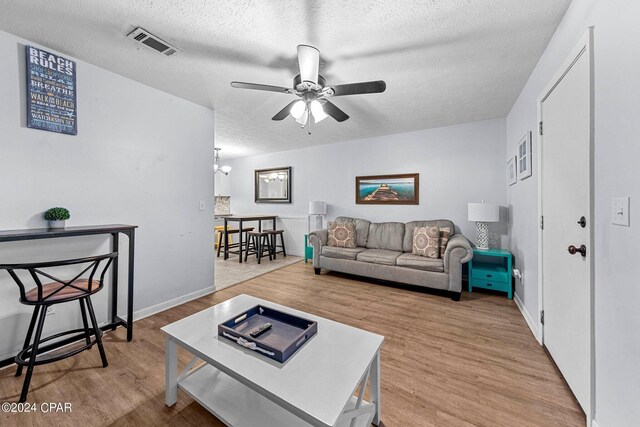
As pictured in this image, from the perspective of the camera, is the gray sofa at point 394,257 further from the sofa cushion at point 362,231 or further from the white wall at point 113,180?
the white wall at point 113,180

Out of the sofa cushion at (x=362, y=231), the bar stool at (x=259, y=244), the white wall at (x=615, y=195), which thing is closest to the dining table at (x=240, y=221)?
the bar stool at (x=259, y=244)

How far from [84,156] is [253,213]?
4088 millimetres

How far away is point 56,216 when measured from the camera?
6.21ft

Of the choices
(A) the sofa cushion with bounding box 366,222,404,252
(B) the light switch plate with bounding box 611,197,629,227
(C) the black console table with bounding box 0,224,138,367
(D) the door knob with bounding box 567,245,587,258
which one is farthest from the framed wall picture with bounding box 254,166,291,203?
(B) the light switch plate with bounding box 611,197,629,227

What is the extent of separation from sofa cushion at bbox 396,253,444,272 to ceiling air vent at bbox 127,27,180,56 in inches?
129

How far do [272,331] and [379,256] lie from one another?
244cm

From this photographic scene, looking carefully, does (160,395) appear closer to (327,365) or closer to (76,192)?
(327,365)

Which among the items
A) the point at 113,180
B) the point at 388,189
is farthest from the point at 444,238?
the point at 113,180

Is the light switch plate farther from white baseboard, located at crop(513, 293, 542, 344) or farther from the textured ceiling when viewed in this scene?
white baseboard, located at crop(513, 293, 542, 344)

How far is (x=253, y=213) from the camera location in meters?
6.18

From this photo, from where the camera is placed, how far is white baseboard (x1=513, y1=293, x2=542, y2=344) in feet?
6.86

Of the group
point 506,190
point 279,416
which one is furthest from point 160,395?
point 506,190

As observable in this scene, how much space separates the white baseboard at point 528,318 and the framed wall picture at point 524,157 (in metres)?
1.32

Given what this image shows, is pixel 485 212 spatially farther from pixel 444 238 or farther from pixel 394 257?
pixel 394 257
